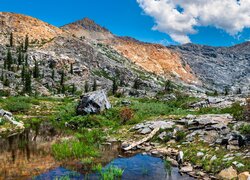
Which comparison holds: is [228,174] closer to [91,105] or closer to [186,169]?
[186,169]

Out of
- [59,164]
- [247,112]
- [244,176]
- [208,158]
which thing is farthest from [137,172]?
[247,112]

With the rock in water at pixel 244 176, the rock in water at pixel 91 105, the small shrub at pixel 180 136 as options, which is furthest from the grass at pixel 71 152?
the rock in water at pixel 91 105

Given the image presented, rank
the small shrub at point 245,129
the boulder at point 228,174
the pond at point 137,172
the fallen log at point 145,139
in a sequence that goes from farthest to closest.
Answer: the fallen log at point 145,139, the small shrub at point 245,129, the pond at point 137,172, the boulder at point 228,174

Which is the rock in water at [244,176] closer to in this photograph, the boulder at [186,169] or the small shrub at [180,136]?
the boulder at [186,169]

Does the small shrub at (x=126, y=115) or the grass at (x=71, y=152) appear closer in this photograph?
the grass at (x=71, y=152)

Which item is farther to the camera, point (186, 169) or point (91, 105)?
point (91, 105)

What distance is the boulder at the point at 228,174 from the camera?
16094 millimetres

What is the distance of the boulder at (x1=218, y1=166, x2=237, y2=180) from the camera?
1609cm

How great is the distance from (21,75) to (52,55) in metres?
55.9

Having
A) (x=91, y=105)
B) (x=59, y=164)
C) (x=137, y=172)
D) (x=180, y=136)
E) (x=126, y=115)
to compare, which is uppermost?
(x=91, y=105)

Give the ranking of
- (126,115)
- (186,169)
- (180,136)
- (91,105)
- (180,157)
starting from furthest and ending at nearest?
(91,105), (126,115), (180,136), (180,157), (186,169)

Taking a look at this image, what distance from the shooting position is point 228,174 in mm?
16297

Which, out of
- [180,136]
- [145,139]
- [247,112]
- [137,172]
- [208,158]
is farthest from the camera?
[145,139]

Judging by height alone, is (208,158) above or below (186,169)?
above
